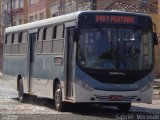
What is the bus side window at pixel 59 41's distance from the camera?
18047 mm

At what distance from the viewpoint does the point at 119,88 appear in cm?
1681

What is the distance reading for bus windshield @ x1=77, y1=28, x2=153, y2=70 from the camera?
16.8 meters

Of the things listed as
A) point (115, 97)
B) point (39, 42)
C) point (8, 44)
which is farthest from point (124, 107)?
point (8, 44)

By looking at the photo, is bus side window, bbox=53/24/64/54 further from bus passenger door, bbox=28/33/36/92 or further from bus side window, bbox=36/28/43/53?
bus passenger door, bbox=28/33/36/92

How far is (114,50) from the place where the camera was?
17.0m

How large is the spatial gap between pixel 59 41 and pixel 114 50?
220cm

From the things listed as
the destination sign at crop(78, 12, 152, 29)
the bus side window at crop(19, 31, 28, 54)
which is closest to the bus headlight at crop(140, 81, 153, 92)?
the destination sign at crop(78, 12, 152, 29)

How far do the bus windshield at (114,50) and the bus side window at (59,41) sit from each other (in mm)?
1317

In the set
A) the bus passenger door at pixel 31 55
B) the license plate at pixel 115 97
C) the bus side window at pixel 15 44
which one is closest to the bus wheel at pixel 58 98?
the license plate at pixel 115 97

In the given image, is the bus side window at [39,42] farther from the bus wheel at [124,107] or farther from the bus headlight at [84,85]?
the bus headlight at [84,85]

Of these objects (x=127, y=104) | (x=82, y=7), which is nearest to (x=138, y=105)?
(x=127, y=104)

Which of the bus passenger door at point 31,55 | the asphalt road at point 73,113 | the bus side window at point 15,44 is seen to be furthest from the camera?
the bus side window at point 15,44

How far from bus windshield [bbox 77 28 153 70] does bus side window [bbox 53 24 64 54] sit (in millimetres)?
1317

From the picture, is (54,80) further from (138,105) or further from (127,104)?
(138,105)
